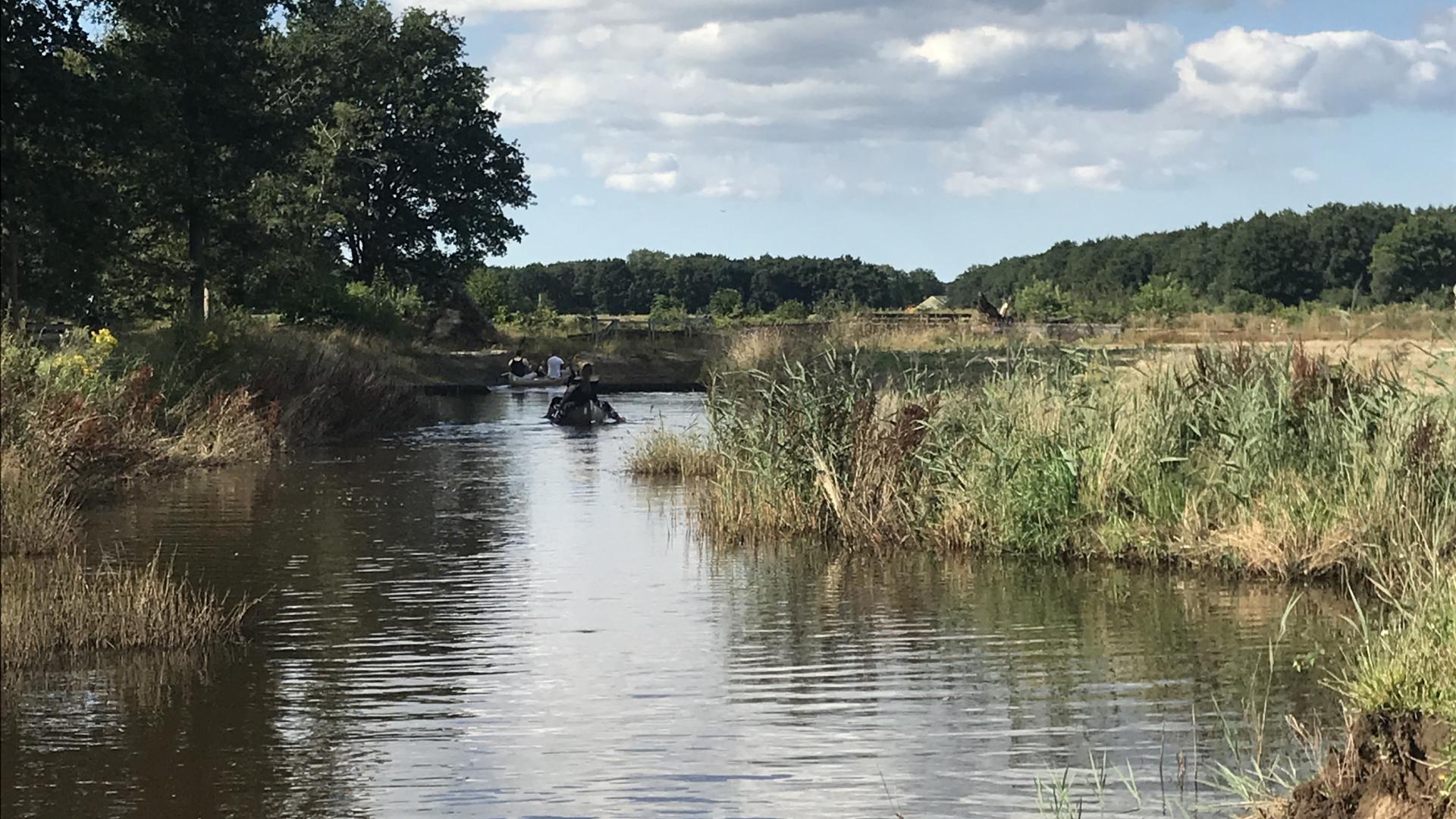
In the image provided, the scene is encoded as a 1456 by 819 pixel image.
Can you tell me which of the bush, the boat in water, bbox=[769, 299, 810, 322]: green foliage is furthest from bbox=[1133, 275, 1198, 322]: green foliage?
the boat in water

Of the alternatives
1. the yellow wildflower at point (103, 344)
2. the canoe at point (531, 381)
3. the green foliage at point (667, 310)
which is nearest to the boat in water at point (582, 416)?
the yellow wildflower at point (103, 344)

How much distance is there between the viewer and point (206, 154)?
36531 millimetres

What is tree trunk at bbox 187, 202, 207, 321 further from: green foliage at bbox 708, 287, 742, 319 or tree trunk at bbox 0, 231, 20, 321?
green foliage at bbox 708, 287, 742, 319

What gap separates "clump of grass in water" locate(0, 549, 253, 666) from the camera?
33.8ft

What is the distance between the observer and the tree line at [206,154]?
29406mm

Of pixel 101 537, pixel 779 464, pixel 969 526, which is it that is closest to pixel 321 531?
pixel 101 537

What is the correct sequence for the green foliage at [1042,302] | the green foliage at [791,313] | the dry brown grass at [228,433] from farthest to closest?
the green foliage at [791,313], the green foliage at [1042,302], the dry brown grass at [228,433]

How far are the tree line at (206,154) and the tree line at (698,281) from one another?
75.5 metres

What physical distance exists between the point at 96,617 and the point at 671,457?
13.2 m

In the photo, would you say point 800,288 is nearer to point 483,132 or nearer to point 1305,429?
point 483,132

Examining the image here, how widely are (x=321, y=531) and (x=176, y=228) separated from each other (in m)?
22.2

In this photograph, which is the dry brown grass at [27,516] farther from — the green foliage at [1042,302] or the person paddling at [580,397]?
the green foliage at [1042,302]

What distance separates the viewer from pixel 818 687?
10.2m

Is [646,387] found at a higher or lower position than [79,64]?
lower
